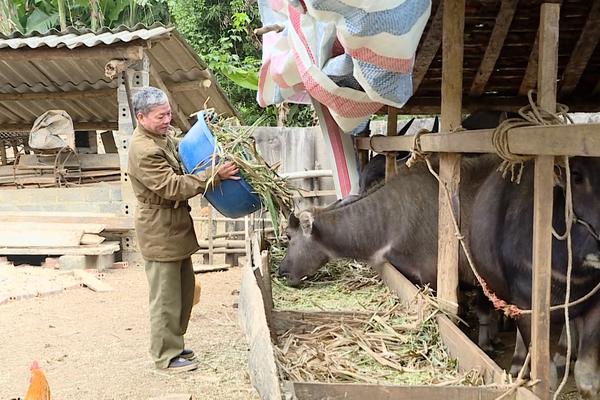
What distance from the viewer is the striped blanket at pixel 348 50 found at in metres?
2.94

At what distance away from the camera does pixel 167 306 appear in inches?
200

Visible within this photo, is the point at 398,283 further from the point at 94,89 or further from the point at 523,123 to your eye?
the point at 94,89

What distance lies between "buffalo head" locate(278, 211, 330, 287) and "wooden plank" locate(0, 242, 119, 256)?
451cm

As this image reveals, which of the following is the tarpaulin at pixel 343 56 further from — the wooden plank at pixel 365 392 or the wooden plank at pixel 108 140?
the wooden plank at pixel 108 140

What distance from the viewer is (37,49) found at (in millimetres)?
9055

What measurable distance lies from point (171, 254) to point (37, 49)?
537 cm

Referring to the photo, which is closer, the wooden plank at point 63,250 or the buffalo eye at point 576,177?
the buffalo eye at point 576,177

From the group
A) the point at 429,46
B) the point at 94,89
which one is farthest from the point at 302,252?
the point at 94,89

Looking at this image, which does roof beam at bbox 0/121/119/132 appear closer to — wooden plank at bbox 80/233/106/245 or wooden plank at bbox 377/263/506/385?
wooden plank at bbox 80/233/106/245

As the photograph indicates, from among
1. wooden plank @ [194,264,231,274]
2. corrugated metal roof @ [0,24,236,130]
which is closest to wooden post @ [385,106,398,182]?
corrugated metal roof @ [0,24,236,130]

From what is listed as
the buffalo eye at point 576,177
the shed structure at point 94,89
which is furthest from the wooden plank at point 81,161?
the buffalo eye at point 576,177

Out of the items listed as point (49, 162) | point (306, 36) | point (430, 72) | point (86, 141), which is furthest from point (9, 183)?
point (306, 36)

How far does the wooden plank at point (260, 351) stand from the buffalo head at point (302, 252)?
1.39m

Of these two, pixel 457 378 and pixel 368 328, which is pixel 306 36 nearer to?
pixel 368 328
